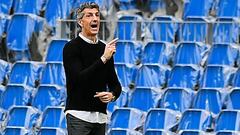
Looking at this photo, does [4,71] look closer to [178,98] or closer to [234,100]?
[178,98]

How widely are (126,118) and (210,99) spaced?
735 mm

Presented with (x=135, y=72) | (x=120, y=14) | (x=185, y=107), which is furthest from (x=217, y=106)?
(x=120, y=14)

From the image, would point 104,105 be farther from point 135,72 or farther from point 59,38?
point 59,38

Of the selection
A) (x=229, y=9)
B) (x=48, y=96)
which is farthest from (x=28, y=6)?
(x=229, y=9)

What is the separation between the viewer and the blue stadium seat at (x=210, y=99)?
794 centimetres

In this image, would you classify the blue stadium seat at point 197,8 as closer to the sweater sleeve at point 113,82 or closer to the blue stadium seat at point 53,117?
the blue stadium seat at point 53,117

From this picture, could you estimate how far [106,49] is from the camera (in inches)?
195

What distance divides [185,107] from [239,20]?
1.10m

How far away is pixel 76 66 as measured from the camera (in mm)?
4984

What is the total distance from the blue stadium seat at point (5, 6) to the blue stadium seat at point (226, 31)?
7.41 feet

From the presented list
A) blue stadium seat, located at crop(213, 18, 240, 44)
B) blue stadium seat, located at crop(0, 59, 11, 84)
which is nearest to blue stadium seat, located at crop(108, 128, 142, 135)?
blue stadium seat, located at crop(213, 18, 240, 44)

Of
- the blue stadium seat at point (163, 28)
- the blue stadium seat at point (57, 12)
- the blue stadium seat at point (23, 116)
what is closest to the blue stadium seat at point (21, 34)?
the blue stadium seat at point (57, 12)

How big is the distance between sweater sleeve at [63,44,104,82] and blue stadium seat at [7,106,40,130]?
3330mm

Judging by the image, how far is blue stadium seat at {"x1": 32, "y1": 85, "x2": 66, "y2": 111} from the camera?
27.8 ft
